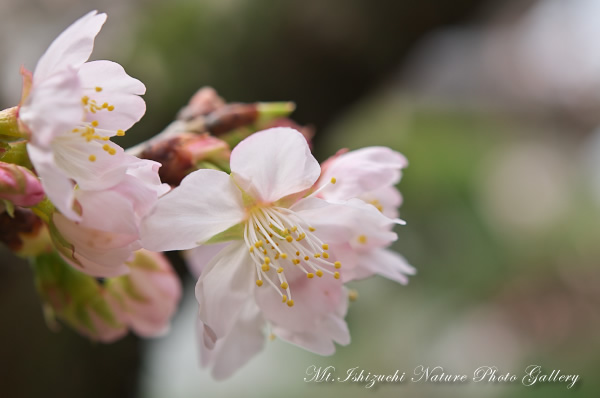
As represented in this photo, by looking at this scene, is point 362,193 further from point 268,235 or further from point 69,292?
point 69,292

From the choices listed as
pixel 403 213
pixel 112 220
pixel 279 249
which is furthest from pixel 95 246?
pixel 403 213

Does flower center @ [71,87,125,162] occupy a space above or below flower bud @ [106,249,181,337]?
above

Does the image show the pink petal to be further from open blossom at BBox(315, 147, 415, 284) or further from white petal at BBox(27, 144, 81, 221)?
white petal at BBox(27, 144, 81, 221)

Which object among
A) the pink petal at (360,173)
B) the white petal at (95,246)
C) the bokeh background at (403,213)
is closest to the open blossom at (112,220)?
the white petal at (95,246)

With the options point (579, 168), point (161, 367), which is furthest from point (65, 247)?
point (579, 168)

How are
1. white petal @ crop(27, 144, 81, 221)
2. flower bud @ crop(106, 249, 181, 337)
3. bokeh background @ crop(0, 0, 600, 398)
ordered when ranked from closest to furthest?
white petal @ crop(27, 144, 81, 221) → flower bud @ crop(106, 249, 181, 337) → bokeh background @ crop(0, 0, 600, 398)

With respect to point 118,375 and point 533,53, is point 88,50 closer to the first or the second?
point 118,375

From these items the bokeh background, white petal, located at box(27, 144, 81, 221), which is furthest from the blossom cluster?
the bokeh background
